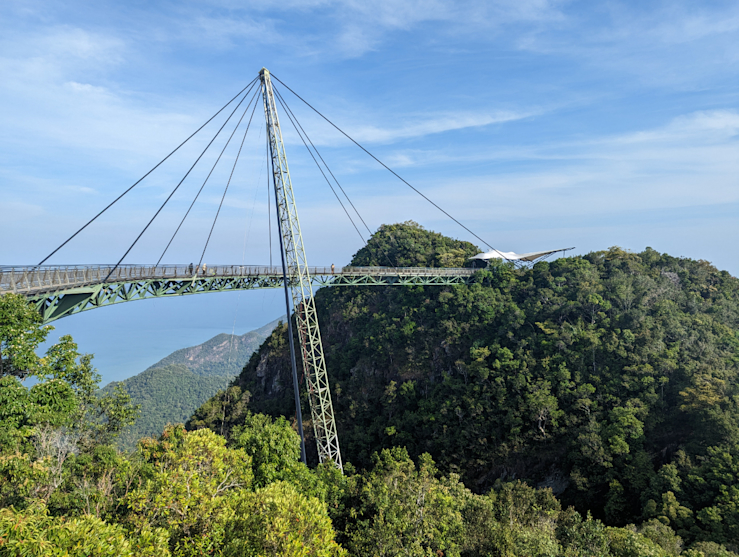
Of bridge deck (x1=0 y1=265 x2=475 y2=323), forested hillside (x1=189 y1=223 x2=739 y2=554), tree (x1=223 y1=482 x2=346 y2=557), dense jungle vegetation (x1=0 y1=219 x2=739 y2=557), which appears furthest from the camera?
forested hillside (x1=189 y1=223 x2=739 y2=554)

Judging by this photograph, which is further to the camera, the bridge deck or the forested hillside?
the forested hillside

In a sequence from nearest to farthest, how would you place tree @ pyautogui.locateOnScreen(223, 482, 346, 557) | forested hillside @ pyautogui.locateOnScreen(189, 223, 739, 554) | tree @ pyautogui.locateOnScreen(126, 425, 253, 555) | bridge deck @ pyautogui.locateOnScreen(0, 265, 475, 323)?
tree @ pyautogui.locateOnScreen(223, 482, 346, 557) < tree @ pyautogui.locateOnScreen(126, 425, 253, 555) < bridge deck @ pyautogui.locateOnScreen(0, 265, 475, 323) < forested hillside @ pyautogui.locateOnScreen(189, 223, 739, 554)

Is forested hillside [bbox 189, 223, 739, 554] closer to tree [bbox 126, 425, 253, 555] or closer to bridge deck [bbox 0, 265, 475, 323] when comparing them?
bridge deck [bbox 0, 265, 475, 323]

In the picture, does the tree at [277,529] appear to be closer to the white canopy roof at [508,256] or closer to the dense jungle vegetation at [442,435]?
the dense jungle vegetation at [442,435]

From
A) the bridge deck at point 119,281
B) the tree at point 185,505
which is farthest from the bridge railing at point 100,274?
the tree at point 185,505

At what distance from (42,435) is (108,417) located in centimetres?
689

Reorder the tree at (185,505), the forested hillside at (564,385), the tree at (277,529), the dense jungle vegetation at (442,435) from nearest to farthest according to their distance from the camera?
the tree at (277,529) < the tree at (185,505) < the dense jungle vegetation at (442,435) < the forested hillside at (564,385)

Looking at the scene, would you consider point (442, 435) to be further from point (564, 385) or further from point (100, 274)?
point (100, 274)

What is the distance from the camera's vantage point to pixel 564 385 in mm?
37938

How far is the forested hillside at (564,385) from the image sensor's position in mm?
30203

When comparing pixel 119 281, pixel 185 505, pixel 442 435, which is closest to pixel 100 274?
pixel 119 281

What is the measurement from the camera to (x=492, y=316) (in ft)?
159

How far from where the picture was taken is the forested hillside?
3020 cm

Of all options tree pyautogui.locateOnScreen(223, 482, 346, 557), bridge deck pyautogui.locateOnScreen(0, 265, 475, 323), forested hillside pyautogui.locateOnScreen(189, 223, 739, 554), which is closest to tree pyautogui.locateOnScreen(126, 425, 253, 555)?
tree pyautogui.locateOnScreen(223, 482, 346, 557)
